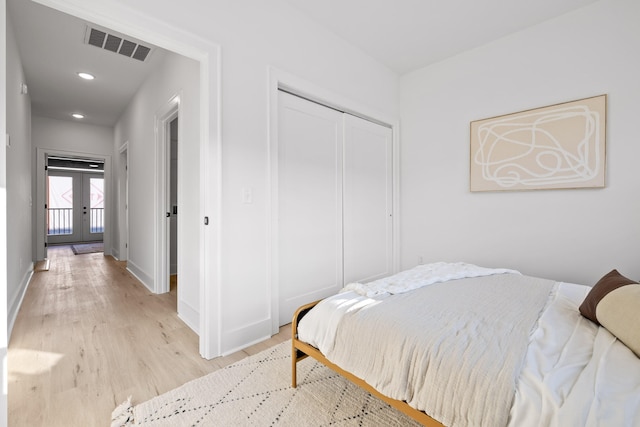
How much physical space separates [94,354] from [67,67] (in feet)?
11.4

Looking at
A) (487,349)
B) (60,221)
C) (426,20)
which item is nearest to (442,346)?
(487,349)

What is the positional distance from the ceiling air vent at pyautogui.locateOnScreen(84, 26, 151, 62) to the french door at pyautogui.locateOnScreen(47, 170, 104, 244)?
297 inches

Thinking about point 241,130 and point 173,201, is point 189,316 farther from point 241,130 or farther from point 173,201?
point 173,201

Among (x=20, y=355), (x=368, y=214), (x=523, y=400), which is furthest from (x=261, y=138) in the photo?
(x=20, y=355)

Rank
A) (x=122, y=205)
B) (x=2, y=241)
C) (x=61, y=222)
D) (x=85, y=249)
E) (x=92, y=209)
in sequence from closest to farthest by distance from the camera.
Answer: (x=2, y=241) < (x=122, y=205) < (x=85, y=249) < (x=61, y=222) < (x=92, y=209)

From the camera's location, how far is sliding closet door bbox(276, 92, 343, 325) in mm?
2523

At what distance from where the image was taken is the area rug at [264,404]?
4.52 ft

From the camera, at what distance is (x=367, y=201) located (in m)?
3.39

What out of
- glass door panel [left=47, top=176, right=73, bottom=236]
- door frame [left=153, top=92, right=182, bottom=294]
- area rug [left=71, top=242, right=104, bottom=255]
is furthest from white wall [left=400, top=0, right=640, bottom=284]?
glass door panel [left=47, top=176, right=73, bottom=236]

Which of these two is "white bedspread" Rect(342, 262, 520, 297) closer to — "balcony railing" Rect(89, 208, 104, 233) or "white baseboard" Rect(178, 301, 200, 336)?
"white baseboard" Rect(178, 301, 200, 336)

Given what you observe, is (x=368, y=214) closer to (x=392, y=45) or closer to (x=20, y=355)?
(x=392, y=45)

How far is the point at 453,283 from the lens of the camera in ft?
5.98

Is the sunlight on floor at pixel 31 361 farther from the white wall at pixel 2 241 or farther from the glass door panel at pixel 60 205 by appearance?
the glass door panel at pixel 60 205

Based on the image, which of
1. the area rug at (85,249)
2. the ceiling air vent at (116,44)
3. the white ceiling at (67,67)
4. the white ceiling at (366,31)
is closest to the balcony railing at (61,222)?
the area rug at (85,249)
